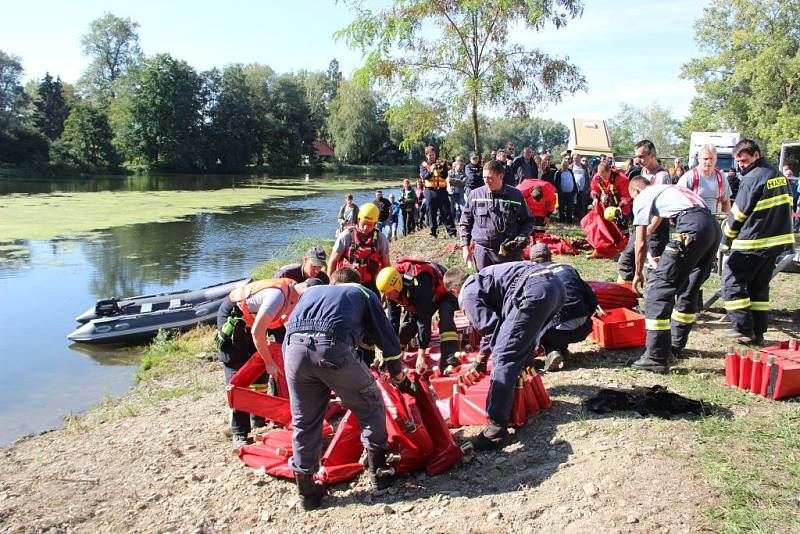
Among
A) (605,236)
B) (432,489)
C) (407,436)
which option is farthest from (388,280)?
(605,236)

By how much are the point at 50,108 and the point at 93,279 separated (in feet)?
201

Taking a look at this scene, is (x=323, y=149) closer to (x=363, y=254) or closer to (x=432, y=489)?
(x=363, y=254)

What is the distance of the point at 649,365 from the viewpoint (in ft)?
16.6

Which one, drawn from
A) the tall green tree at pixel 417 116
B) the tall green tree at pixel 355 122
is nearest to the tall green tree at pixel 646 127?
the tall green tree at pixel 355 122

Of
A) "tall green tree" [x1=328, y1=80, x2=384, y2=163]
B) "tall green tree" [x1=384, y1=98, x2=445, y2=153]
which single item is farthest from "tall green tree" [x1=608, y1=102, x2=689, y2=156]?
"tall green tree" [x1=384, y1=98, x2=445, y2=153]

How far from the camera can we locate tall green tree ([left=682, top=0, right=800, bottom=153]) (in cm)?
2777

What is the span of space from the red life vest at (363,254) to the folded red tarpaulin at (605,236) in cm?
460

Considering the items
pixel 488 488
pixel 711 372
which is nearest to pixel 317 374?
pixel 488 488

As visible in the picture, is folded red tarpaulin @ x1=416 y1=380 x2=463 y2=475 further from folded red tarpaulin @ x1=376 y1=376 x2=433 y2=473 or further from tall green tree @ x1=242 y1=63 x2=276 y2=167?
tall green tree @ x1=242 y1=63 x2=276 y2=167

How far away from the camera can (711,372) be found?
4945 millimetres

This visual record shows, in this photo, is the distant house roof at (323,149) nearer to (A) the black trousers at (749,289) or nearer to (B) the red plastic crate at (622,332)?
(B) the red plastic crate at (622,332)

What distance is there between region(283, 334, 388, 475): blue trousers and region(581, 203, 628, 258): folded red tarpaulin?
6.94 m

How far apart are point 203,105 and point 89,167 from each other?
13578 mm

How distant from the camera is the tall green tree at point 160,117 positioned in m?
57.0
